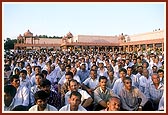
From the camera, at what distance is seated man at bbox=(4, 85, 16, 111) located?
15.3 feet

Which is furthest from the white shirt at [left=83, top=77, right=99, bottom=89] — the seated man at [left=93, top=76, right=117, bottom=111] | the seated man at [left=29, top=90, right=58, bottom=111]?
the seated man at [left=29, top=90, right=58, bottom=111]

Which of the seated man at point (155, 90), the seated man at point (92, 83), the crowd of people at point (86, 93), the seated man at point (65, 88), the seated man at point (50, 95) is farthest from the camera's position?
the seated man at point (92, 83)

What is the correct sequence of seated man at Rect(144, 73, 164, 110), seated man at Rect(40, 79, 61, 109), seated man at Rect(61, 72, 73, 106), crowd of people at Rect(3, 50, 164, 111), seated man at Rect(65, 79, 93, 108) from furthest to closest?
seated man at Rect(144, 73, 164, 110) < seated man at Rect(61, 72, 73, 106) < seated man at Rect(65, 79, 93, 108) < seated man at Rect(40, 79, 61, 109) < crowd of people at Rect(3, 50, 164, 111)

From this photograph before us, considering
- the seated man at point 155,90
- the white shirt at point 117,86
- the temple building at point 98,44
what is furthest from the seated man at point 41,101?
the temple building at point 98,44

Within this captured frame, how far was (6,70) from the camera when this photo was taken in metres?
5.98

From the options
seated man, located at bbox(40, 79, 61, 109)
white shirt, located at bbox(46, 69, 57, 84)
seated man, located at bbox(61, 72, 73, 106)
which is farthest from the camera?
white shirt, located at bbox(46, 69, 57, 84)

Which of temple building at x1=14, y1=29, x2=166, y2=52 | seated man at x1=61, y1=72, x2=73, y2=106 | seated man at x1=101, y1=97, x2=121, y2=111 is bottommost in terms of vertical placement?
seated man at x1=101, y1=97, x2=121, y2=111

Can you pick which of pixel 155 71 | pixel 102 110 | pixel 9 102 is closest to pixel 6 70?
pixel 9 102

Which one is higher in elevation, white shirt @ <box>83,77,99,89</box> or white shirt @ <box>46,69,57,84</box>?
white shirt @ <box>46,69,57,84</box>

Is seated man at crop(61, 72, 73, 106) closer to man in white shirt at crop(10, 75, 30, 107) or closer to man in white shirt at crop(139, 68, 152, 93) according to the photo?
man in white shirt at crop(10, 75, 30, 107)

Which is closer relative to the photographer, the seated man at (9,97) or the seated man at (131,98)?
the seated man at (9,97)

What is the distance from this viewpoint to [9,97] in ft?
15.4

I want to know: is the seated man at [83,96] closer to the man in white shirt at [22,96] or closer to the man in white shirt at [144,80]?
the man in white shirt at [22,96]

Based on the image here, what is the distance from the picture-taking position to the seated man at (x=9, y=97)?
465 cm
